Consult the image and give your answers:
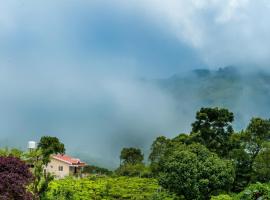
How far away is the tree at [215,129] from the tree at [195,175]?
33.1 ft

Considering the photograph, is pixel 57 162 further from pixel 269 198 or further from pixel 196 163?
pixel 269 198

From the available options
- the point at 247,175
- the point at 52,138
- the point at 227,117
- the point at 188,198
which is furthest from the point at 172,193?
the point at 52,138

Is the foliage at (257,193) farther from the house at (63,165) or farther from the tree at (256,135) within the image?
the house at (63,165)

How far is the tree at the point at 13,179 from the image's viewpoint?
44.8 ft

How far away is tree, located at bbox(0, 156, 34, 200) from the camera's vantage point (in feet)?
44.8

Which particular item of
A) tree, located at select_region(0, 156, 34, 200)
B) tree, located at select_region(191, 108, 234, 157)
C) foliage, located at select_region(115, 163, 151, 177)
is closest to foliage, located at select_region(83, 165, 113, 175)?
foliage, located at select_region(115, 163, 151, 177)

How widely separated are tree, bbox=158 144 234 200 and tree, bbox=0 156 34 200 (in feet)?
35.1

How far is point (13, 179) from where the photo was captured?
13.9 metres

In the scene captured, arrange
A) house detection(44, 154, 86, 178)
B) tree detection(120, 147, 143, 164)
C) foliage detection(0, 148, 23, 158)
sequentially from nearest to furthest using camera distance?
1. foliage detection(0, 148, 23, 158)
2. tree detection(120, 147, 143, 164)
3. house detection(44, 154, 86, 178)

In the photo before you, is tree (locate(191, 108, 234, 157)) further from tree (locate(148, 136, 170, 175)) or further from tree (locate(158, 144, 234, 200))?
tree (locate(148, 136, 170, 175))

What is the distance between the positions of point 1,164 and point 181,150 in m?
13.1

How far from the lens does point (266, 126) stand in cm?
3234

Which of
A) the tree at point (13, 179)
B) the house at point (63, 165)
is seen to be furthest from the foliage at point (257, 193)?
the house at point (63, 165)

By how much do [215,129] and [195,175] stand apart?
12009mm
